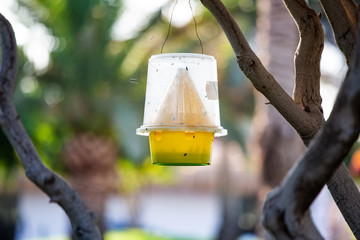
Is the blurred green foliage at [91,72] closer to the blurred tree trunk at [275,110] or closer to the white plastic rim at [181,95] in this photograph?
the blurred tree trunk at [275,110]

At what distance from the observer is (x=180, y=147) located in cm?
335

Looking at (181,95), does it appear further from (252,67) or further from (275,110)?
(275,110)

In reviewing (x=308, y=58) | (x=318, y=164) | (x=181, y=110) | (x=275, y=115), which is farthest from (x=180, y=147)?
(x=275, y=115)

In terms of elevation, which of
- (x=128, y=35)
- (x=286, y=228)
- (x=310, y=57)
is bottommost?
(x=286, y=228)

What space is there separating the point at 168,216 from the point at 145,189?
179cm

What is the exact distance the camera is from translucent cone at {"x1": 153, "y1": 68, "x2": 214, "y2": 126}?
337cm

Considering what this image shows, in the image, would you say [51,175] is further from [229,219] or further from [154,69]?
[229,219]

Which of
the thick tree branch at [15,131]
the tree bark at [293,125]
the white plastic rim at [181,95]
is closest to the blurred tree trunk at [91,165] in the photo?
the white plastic rim at [181,95]

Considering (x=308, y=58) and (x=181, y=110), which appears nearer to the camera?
(x=308, y=58)

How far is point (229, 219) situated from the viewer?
826 inches

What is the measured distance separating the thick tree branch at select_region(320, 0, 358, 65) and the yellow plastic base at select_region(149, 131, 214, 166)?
2.67 feet

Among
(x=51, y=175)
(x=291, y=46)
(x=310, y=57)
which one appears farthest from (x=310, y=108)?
(x=291, y=46)

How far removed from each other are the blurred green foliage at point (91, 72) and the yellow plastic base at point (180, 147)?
9088mm

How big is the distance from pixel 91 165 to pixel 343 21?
1141 cm
